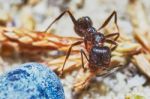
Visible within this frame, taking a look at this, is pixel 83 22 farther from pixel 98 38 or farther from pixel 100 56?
pixel 100 56

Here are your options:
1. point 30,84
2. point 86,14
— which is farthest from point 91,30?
point 30,84

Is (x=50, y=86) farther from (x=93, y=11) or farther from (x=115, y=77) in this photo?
(x=93, y=11)

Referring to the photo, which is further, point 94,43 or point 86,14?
point 86,14

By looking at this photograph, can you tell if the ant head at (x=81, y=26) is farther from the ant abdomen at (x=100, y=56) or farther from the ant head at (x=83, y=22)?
the ant abdomen at (x=100, y=56)

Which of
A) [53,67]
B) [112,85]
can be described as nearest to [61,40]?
[53,67]

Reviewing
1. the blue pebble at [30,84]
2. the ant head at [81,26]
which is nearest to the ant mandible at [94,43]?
the ant head at [81,26]
